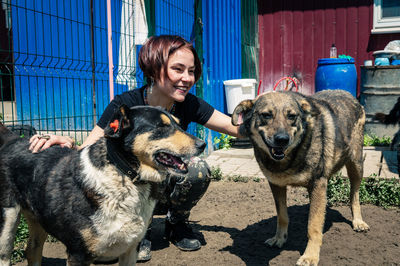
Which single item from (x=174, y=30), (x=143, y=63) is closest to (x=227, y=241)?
(x=143, y=63)

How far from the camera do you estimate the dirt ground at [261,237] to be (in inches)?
119

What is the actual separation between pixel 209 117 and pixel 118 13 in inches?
133

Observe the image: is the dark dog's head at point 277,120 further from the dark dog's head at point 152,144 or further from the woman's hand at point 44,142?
the woman's hand at point 44,142

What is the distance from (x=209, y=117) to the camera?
3.41 m

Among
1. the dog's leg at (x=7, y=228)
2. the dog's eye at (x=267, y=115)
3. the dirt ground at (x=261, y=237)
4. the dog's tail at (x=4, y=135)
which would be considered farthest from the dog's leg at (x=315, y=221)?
the dog's tail at (x=4, y=135)

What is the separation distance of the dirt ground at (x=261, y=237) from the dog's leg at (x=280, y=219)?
7 cm

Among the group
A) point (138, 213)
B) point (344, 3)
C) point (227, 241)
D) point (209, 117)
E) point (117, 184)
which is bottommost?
point (227, 241)

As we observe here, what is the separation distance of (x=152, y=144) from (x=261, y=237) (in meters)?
1.87

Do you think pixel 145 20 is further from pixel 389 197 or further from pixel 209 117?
pixel 389 197

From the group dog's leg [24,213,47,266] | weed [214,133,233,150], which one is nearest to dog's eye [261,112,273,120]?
dog's leg [24,213,47,266]

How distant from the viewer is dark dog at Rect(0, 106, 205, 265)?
6.75 feet

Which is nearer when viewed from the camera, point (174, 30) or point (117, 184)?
point (117, 184)

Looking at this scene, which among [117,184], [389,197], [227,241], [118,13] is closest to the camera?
[117,184]

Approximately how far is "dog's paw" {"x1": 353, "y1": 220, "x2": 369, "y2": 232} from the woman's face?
2.12m
